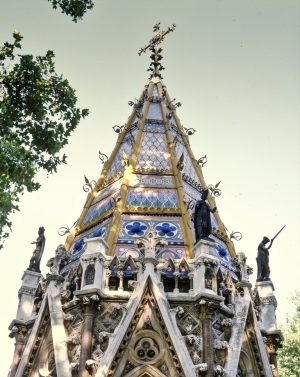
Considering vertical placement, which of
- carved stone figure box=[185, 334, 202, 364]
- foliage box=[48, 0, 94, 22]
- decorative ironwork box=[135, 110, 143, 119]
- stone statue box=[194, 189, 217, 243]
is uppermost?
decorative ironwork box=[135, 110, 143, 119]

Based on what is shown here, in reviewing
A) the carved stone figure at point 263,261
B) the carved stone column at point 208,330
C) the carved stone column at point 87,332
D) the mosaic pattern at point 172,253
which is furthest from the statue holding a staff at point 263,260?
the carved stone column at point 87,332

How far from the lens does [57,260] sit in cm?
1266

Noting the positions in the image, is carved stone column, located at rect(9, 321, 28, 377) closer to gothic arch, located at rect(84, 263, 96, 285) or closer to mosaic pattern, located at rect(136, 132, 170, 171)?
gothic arch, located at rect(84, 263, 96, 285)

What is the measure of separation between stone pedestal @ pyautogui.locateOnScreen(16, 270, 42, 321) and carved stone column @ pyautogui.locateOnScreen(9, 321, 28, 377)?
0.67 ft

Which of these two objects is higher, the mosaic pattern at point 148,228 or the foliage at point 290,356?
the mosaic pattern at point 148,228

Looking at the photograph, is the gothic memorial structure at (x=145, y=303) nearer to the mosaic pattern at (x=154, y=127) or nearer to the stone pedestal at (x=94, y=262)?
the stone pedestal at (x=94, y=262)

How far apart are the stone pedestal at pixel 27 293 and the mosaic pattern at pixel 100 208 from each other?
2827 millimetres

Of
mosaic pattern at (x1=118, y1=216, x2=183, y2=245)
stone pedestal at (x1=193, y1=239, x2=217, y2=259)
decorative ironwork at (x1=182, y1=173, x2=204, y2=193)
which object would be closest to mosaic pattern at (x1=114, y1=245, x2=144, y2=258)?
mosaic pattern at (x1=118, y1=216, x2=183, y2=245)

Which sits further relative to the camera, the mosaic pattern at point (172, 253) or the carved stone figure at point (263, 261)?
the carved stone figure at point (263, 261)

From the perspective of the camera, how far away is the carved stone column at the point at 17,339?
11.8 meters

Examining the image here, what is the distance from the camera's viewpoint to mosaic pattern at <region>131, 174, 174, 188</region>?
15.7 meters

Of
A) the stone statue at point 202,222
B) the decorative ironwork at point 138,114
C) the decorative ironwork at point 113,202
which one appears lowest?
the stone statue at point 202,222

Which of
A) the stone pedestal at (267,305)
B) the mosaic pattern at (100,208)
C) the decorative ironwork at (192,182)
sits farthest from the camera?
the decorative ironwork at (192,182)

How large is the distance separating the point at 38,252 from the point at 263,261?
6275 mm
